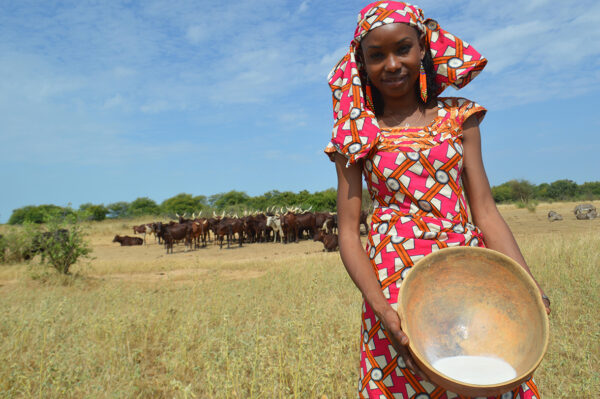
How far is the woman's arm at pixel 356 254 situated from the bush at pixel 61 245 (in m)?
9.98

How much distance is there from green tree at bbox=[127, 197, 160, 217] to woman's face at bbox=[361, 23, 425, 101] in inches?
2436

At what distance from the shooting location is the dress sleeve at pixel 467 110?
1.58 metres

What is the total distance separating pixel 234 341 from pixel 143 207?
6500cm

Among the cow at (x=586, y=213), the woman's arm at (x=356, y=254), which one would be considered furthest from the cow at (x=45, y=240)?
the cow at (x=586, y=213)

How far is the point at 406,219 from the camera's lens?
1.48 m

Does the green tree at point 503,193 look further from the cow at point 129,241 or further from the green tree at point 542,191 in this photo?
the cow at point 129,241

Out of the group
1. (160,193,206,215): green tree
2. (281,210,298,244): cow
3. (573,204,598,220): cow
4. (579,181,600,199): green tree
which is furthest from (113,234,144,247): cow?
(579,181,600,199): green tree

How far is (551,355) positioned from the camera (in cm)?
343

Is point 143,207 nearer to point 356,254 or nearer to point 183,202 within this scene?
point 183,202

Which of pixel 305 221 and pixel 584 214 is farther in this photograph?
pixel 305 221

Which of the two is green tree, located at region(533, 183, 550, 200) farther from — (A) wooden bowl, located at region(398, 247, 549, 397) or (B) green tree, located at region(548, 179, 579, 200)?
(A) wooden bowl, located at region(398, 247, 549, 397)

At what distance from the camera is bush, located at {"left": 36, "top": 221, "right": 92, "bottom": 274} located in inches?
384

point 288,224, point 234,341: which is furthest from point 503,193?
point 234,341

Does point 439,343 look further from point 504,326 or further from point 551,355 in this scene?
point 551,355
